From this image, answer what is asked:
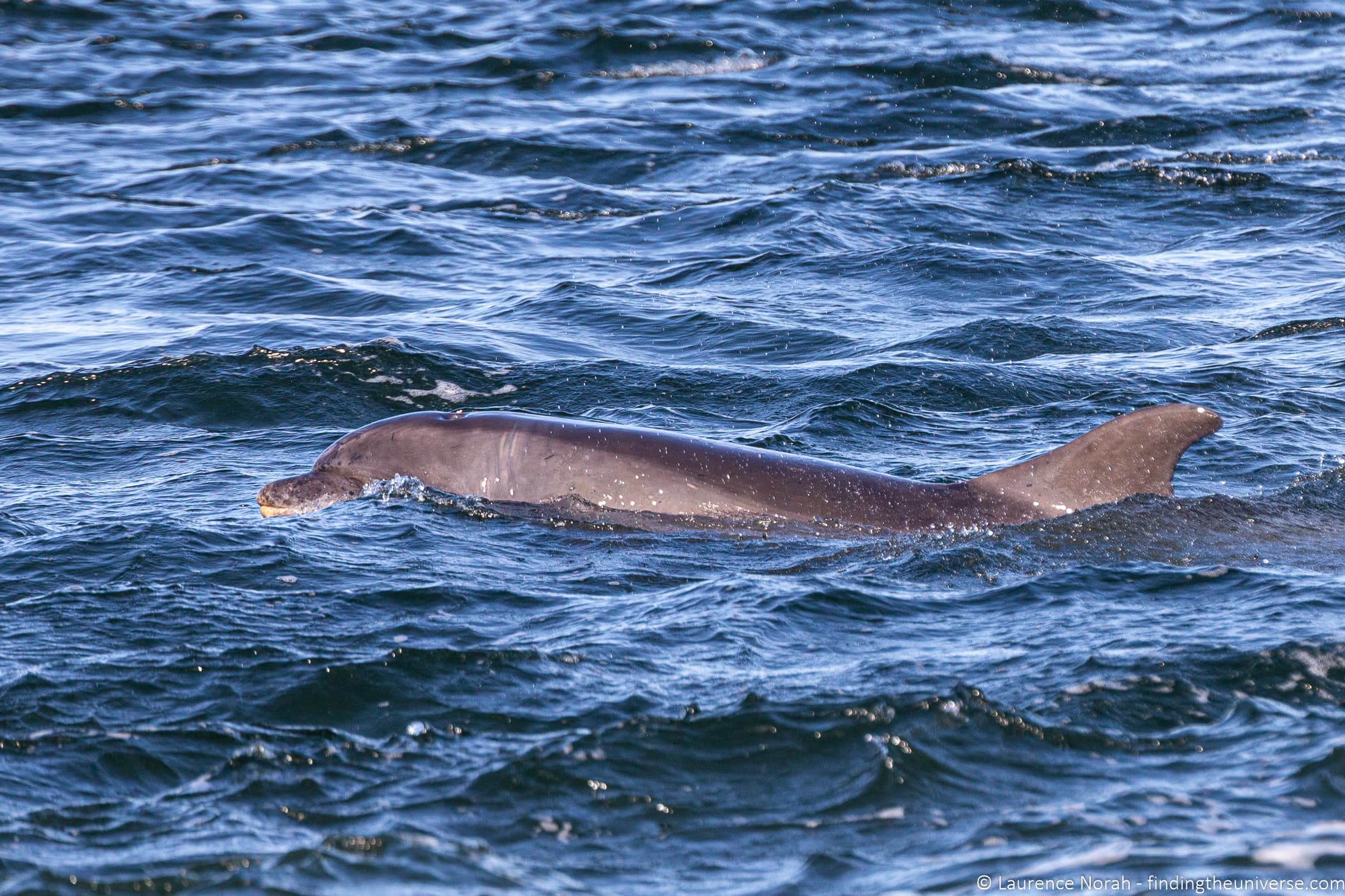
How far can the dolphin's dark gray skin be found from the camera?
843cm

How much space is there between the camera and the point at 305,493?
935 centimetres

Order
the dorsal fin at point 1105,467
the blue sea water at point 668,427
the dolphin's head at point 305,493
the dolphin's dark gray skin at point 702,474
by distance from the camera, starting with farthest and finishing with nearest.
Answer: the dolphin's head at point 305,493, the dolphin's dark gray skin at point 702,474, the dorsal fin at point 1105,467, the blue sea water at point 668,427

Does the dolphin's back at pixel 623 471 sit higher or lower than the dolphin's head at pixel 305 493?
higher

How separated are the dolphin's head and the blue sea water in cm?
15

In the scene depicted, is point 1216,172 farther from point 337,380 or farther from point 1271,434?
point 337,380

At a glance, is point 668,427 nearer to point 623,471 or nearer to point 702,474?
point 623,471

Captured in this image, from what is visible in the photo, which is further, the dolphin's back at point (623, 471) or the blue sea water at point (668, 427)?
the dolphin's back at point (623, 471)

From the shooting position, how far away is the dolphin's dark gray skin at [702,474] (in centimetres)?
843

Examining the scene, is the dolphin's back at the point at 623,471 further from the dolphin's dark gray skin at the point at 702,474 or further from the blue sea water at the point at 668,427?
the blue sea water at the point at 668,427

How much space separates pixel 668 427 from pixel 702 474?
8.46ft

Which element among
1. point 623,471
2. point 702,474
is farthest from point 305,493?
point 702,474

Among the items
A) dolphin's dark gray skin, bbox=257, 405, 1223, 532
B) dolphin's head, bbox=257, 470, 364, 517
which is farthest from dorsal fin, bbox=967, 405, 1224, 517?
dolphin's head, bbox=257, 470, 364, 517

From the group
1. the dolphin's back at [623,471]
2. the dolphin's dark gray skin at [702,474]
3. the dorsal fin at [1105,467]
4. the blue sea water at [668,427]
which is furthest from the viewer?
the dolphin's back at [623,471]

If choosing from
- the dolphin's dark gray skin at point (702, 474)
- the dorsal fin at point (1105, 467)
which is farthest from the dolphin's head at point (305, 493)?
the dorsal fin at point (1105, 467)
